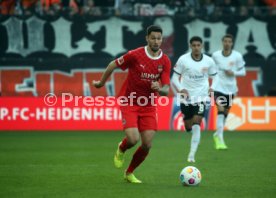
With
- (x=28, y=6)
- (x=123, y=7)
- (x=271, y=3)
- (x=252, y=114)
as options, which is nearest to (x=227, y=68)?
(x=252, y=114)

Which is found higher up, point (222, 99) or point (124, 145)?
point (124, 145)

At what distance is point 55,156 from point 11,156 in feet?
3.14

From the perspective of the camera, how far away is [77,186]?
37.3 feet

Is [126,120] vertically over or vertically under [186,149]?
over

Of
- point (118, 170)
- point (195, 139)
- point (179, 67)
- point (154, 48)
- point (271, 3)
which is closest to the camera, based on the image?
point (154, 48)

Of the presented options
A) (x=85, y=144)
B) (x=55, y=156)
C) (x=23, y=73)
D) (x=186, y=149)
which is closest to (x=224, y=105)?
(x=186, y=149)

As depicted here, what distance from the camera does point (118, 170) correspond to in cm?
1375

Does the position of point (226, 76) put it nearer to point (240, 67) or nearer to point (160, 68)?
point (240, 67)

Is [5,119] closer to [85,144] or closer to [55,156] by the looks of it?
[85,144]

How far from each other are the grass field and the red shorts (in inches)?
36.0

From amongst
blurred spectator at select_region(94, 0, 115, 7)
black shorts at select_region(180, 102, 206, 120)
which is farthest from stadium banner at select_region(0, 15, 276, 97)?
black shorts at select_region(180, 102, 206, 120)

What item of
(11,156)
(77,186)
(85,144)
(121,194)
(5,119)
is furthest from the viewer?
(5,119)

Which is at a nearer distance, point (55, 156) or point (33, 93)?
point (55, 156)

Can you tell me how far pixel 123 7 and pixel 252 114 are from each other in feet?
18.4
